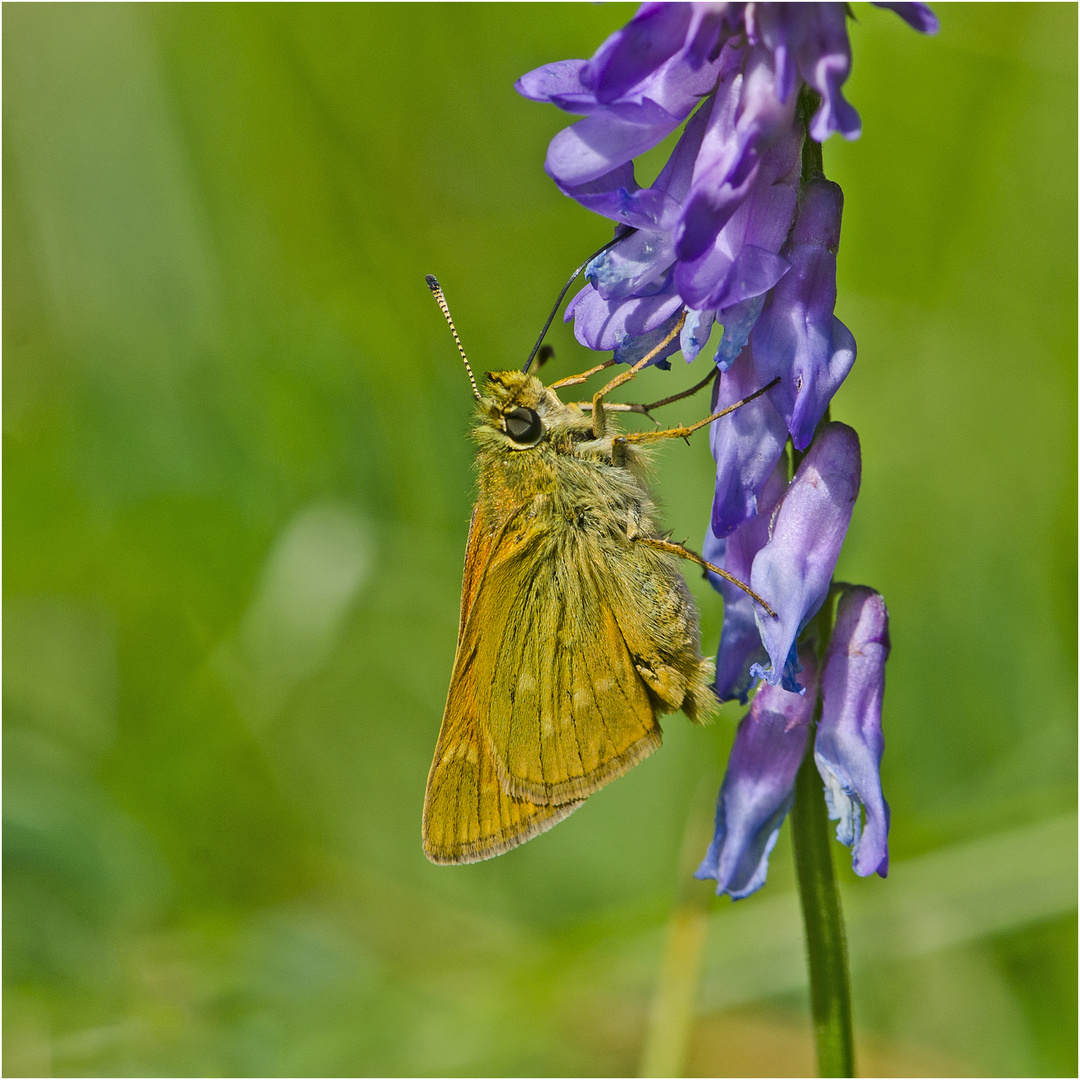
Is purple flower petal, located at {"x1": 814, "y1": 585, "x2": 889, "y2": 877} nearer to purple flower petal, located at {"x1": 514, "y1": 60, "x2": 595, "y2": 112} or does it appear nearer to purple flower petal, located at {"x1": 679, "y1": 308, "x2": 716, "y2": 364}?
purple flower petal, located at {"x1": 679, "y1": 308, "x2": 716, "y2": 364}

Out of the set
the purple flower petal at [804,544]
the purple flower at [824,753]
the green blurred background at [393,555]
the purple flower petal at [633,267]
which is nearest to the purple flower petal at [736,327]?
the purple flower petal at [633,267]

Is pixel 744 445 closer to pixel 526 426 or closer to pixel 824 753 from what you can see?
pixel 824 753

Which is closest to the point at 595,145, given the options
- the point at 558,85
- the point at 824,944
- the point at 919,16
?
the point at 558,85

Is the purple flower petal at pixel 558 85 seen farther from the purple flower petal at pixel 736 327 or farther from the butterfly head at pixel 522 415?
the butterfly head at pixel 522 415

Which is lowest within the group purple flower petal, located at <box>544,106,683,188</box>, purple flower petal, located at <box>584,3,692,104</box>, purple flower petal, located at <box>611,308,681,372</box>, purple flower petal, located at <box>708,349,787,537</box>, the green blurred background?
the green blurred background

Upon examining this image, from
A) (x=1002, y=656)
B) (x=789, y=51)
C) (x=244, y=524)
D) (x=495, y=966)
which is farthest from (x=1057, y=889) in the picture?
(x=244, y=524)

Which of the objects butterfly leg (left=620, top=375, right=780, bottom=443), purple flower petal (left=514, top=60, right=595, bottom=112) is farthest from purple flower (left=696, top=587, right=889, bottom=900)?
purple flower petal (left=514, top=60, right=595, bottom=112)
